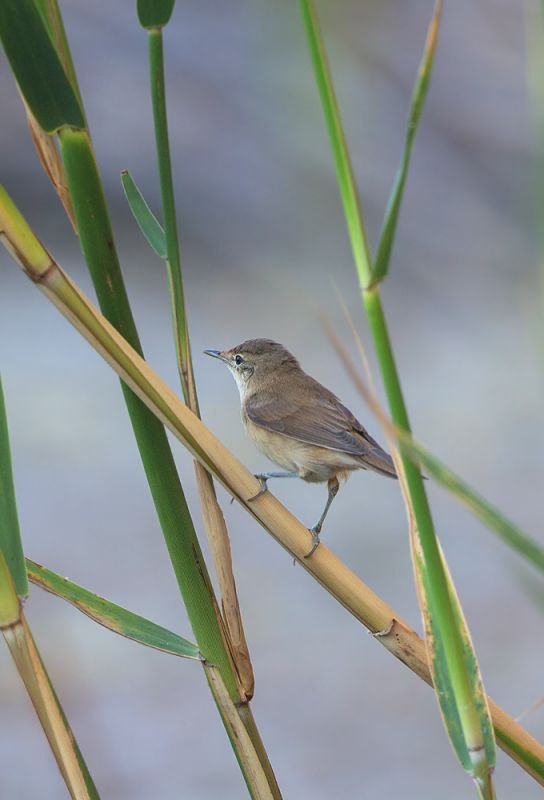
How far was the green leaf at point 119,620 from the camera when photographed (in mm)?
1209

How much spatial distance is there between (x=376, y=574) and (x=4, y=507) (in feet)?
11.3

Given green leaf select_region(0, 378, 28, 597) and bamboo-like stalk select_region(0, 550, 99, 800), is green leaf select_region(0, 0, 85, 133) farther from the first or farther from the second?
bamboo-like stalk select_region(0, 550, 99, 800)

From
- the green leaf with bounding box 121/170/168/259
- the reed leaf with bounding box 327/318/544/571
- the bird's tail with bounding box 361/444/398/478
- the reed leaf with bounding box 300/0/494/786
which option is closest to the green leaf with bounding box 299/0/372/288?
the reed leaf with bounding box 300/0/494/786

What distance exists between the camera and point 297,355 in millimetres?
5020

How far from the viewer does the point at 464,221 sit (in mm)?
5699

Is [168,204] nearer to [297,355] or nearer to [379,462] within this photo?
[379,462]

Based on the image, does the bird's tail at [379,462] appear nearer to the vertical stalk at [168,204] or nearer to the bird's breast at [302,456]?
the bird's breast at [302,456]

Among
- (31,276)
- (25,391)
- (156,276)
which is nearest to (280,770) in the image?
(25,391)

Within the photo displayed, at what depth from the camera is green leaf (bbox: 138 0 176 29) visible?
3.55 feet

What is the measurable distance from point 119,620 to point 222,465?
0.25 m

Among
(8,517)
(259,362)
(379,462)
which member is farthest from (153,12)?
(259,362)

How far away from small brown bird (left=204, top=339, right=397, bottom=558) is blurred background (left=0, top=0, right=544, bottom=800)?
1.58 meters

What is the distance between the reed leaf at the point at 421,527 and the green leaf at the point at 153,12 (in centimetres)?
30

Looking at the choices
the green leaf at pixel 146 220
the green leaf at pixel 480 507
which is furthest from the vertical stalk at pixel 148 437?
the green leaf at pixel 480 507
